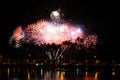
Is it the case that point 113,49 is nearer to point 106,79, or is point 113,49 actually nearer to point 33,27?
point 33,27

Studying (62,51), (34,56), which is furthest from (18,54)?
(62,51)

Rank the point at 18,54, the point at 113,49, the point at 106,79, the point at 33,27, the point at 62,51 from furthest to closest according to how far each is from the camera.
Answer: the point at 18,54 < the point at 113,49 < the point at 62,51 < the point at 33,27 < the point at 106,79

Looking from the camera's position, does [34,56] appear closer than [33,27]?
No

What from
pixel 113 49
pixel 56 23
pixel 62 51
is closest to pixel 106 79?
pixel 56 23

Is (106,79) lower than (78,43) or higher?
lower

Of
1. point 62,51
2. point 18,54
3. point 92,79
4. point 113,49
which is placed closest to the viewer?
point 92,79

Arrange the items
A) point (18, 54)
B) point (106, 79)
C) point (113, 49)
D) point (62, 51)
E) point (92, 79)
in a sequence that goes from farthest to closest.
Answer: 1. point (18, 54)
2. point (113, 49)
3. point (62, 51)
4. point (92, 79)
5. point (106, 79)

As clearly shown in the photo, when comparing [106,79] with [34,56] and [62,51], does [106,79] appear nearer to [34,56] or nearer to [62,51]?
[62,51]

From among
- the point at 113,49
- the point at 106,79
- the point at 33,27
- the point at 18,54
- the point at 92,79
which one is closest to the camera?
the point at 106,79

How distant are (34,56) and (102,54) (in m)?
18.3

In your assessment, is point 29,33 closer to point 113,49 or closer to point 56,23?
point 56,23

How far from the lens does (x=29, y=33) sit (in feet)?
319

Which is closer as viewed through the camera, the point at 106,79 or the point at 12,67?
the point at 106,79

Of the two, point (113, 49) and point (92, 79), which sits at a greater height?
point (113, 49)
